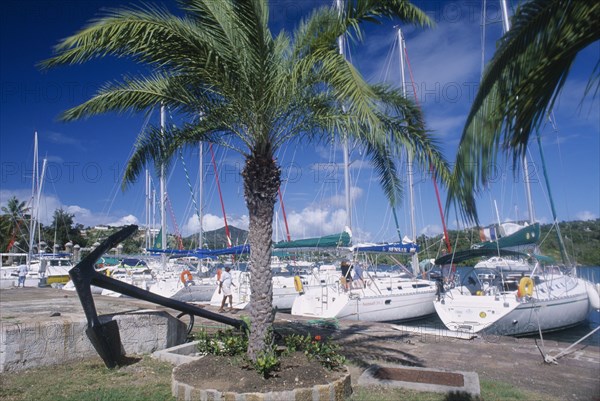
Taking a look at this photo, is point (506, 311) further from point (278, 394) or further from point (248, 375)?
point (278, 394)

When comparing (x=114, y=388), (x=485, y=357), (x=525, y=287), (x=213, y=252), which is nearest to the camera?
(x=114, y=388)

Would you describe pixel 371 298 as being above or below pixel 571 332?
above

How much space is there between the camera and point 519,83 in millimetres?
3127

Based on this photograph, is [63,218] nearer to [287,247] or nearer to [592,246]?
[287,247]

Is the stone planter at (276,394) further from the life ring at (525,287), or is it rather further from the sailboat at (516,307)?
the life ring at (525,287)

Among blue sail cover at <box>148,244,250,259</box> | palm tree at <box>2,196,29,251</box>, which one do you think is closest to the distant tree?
palm tree at <box>2,196,29,251</box>

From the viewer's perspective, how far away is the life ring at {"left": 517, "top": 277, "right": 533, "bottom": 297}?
1493cm

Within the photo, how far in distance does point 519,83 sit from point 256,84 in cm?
384

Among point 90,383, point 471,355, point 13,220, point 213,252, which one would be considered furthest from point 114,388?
point 13,220

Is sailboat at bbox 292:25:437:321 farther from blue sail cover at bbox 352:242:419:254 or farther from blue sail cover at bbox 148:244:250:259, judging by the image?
blue sail cover at bbox 148:244:250:259

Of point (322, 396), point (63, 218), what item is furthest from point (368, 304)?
point (63, 218)

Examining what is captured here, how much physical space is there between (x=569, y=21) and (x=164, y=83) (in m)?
5.87

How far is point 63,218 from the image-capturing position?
214 feet

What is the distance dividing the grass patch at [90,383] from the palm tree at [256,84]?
153 cm
